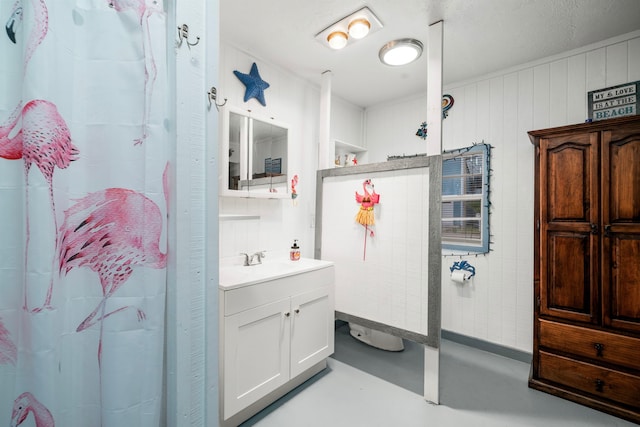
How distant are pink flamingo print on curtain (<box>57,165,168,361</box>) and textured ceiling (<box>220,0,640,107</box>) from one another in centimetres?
162

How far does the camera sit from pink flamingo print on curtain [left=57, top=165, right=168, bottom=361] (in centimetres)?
63

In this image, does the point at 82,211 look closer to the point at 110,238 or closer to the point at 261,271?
the point at 110,238

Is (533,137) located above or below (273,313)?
above

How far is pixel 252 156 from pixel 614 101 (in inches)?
106

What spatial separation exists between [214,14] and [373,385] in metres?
2.31

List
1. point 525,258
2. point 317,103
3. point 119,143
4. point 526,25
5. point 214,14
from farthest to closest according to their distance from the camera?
point 317,103
point 525,258
point 526,25
point 214,14
point 119,143

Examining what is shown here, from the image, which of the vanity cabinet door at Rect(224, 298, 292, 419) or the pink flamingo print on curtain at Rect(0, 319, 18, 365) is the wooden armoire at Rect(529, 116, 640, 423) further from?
the pink flamingo print on curtain at Rect(0, 319, 18, 365)

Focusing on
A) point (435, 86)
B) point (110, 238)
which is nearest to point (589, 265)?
point (435, 86)

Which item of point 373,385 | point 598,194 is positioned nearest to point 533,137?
point 598,194

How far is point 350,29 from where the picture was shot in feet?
6.10

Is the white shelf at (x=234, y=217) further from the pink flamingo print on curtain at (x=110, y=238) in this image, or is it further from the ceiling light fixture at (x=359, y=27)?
the ceiling light fixture at (x=359, y=27)

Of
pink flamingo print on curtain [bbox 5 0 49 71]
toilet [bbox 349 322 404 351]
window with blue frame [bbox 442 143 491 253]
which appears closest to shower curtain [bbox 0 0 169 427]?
pink flamingo print on curtain [bbox 5 0 49 71]

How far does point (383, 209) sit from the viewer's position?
214 centimetres

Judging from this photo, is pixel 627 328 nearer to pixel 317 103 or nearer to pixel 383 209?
pixel 383 209
